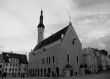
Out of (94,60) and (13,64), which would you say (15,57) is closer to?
(13,64)

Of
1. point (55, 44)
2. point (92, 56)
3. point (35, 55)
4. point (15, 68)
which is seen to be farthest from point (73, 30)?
point (15, 68)

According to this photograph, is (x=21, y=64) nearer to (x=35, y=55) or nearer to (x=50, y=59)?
(x=35, y=55)

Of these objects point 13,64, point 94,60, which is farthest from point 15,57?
point 94,60

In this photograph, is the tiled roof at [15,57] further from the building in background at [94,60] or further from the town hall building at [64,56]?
the building in background at [94,60]

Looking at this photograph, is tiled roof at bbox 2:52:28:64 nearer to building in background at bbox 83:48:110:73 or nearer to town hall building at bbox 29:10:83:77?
town hall building at bbox 29:10:83:77

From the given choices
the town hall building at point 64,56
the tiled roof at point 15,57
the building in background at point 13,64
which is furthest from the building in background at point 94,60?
the tiled roof at point 15,57

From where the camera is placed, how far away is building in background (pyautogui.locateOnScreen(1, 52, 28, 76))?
6726 cm

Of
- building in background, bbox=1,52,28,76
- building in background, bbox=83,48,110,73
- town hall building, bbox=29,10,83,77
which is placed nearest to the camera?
town hall building, bbox=29,10,83,77

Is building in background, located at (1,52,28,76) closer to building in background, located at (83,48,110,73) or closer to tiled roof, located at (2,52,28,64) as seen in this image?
tiled roof, located at (2,52,28,64)

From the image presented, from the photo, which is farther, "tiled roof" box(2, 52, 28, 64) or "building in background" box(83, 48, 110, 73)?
"tiled roof" box(2, 52, 28, 64)

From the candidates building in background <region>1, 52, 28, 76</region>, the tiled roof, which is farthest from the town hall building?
the tiled roof

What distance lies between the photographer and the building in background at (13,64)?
67.3 meters

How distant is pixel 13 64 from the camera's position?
229ft

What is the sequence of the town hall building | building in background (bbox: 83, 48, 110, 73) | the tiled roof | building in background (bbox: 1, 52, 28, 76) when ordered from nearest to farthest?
the town hall building, building in background (bbox: 83, 48, 110, 73), building in background (bbox: 1, 52, 28, 76), the tiled roof
